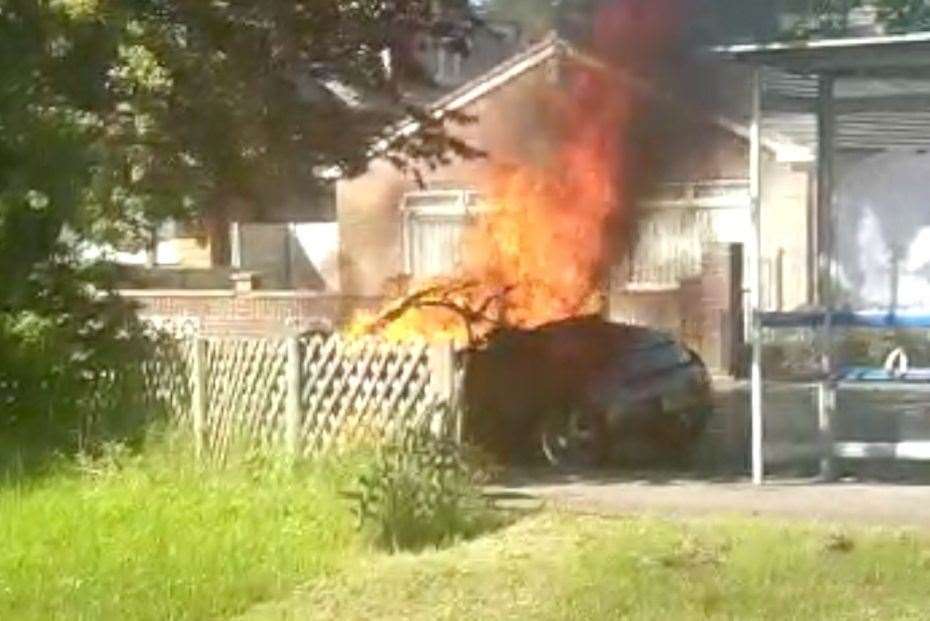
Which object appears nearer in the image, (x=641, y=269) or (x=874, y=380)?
(x=874, y=380)

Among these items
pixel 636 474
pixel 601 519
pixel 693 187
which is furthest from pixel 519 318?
pixel 693 187

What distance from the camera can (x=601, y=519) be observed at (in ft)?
38.7

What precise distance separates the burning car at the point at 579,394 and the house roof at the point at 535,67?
2163 millimetres

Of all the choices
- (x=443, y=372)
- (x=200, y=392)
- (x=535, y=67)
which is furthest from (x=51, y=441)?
(x=535, y=67)

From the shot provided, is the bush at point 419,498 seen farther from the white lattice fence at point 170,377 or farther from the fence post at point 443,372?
the white lattice fence at point 170,377

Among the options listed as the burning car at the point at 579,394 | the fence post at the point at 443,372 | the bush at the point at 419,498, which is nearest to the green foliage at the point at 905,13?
the burning car at the point at 579,394

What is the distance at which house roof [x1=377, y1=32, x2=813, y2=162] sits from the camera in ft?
69.2

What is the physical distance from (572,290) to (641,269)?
5813 millimetres

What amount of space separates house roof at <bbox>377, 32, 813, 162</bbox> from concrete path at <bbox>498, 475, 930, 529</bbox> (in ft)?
13.2

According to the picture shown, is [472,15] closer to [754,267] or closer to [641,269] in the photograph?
[754,267]

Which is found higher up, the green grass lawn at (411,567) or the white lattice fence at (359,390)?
the white lattice fence at (359,390)

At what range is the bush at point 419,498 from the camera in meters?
11.1

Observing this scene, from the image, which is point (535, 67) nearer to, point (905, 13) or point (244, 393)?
point (905, 13)

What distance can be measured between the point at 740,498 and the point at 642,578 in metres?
3.67
